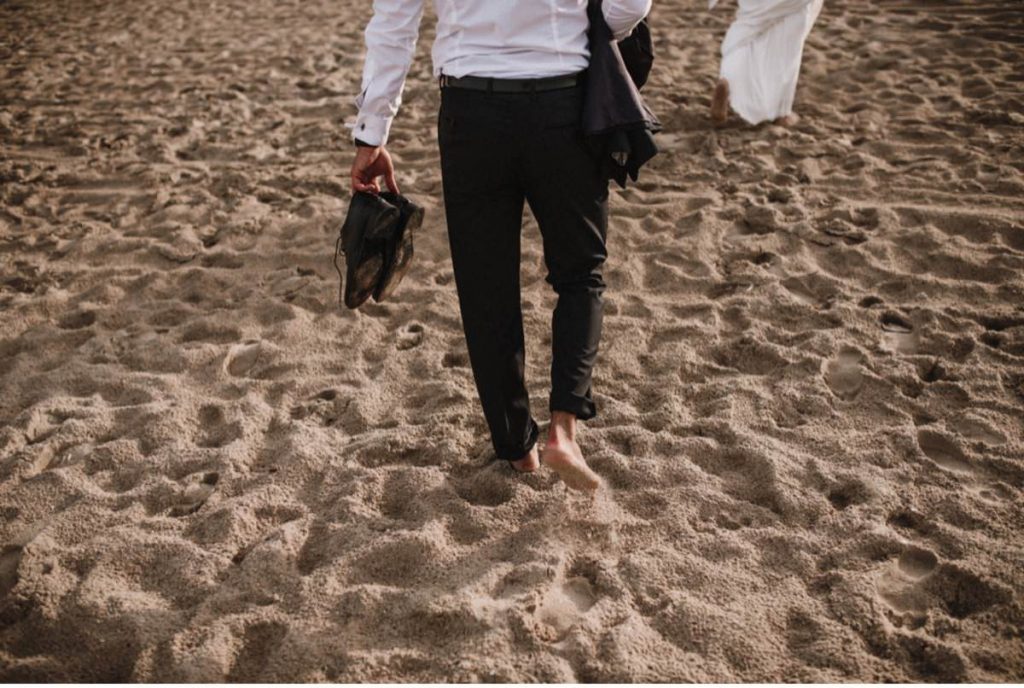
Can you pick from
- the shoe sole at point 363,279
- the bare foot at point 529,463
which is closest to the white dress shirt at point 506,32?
the shoe sole at point 363,279

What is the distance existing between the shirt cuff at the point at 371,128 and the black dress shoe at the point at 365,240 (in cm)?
22

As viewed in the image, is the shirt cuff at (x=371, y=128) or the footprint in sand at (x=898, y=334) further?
the footprint in sand at (x=898, y=334)

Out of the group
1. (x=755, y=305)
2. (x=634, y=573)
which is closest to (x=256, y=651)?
(x=634, y=573)

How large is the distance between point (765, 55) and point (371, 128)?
343 cm

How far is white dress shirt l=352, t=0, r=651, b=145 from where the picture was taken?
191cm

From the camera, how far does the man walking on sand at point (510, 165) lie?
196cm

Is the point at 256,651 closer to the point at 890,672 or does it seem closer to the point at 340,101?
the point at 890,672

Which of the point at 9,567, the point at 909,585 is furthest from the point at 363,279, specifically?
the point at 909,585

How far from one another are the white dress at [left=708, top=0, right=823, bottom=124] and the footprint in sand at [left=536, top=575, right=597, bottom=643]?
11.7ft

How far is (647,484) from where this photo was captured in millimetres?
2576

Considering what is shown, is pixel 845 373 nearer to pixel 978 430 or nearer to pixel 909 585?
pixel 978 430

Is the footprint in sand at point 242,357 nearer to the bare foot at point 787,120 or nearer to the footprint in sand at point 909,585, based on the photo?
the footprint in sand at point 909,585

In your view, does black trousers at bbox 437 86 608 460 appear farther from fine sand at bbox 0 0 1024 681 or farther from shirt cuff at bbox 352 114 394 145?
fine sand at bbox 0 0 1024 681

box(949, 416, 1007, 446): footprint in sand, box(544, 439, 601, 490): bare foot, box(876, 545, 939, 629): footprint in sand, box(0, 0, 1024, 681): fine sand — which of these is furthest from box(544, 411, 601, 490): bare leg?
box(949, 416, 1007, 446): footprint in sand
